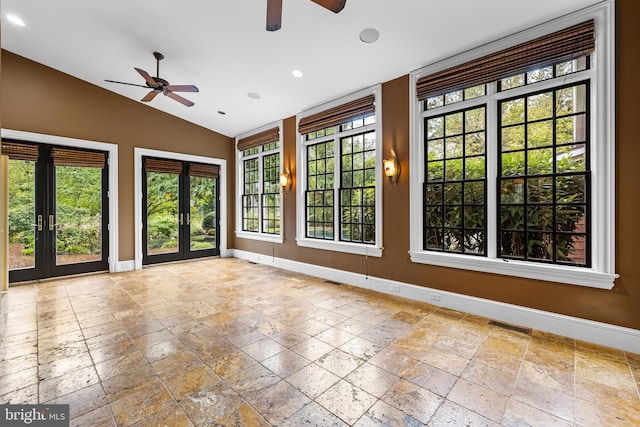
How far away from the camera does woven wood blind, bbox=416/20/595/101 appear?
2.87 meters

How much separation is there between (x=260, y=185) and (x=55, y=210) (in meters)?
3.90

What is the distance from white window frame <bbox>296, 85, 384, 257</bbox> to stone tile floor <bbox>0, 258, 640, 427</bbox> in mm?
1063

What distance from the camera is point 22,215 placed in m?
5.11

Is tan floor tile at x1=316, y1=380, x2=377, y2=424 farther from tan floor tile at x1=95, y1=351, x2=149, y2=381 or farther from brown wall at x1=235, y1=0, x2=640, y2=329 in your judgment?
brown wall at x1=235, y1=0, x2=640, y2=329

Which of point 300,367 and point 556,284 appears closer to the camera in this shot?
point 300,367

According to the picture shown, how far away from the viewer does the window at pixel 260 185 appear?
21.8ft

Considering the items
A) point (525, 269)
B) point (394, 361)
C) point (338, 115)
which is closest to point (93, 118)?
point (338, 115)

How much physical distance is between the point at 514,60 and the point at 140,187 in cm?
682

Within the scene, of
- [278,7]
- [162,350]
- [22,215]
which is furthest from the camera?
[22,215]

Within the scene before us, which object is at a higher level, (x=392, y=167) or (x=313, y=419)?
(x=392, y=167)

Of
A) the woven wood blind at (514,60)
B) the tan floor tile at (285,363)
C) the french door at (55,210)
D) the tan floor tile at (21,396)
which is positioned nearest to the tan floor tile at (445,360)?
the tan floor tile at (285,363)

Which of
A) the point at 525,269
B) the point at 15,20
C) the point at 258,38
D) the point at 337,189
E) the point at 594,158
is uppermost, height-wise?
the point at 15,20

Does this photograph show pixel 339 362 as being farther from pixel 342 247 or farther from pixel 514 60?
pixel 514 60

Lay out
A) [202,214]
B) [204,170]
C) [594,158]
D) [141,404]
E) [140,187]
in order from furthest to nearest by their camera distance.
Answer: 1. [202,214]
2. [204,170]
3. [140,187]
4. [594,158]
5. [141,404]
